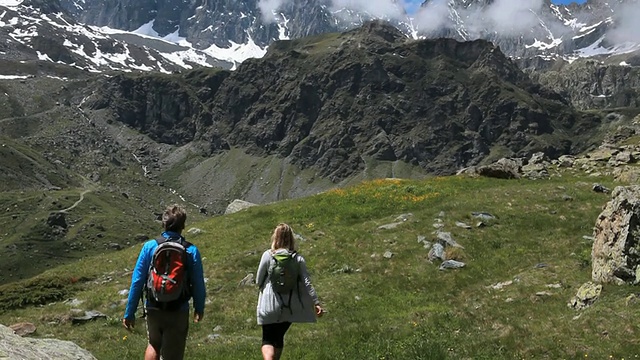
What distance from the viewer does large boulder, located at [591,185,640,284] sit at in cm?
1897

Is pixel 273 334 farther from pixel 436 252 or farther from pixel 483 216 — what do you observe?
pixel 483 216

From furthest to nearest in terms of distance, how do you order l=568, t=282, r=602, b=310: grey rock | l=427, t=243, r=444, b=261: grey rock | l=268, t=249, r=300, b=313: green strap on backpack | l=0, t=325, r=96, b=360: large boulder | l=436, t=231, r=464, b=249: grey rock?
l=436, t=231, r=464, b=249: grey rock < l=427, t=243, r=444, b=261: grey rock < l=568, t=282, r=602, b=310: grey rock < l=268, t=249, r=300, b=313: green strap on backpack < l=0, t=325, r=96, b=360: large boulder

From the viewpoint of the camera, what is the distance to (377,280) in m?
24.0

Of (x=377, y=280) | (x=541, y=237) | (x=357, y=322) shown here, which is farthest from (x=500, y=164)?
(x=357, y=322)

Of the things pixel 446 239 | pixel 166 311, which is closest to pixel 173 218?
pixel 166 311

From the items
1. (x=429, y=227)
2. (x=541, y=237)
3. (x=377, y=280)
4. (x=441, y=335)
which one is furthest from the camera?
(x=429, y=227)

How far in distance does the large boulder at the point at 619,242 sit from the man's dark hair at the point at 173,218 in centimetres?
1523

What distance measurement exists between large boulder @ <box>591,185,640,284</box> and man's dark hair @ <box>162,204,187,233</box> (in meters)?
15.2

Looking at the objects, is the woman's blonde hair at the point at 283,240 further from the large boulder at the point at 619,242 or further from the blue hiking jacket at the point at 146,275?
the large boulder at the point at 619,242

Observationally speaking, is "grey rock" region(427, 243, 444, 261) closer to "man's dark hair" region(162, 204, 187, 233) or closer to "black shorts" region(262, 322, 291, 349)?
"black shorts" region(262, 322, 291, 349)

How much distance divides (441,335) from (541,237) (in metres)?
15.0

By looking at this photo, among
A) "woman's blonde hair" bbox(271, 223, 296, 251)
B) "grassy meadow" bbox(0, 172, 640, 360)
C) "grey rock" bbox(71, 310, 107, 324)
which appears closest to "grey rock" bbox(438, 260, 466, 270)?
"grassy meadow" bbox(0, 172, 640, 360)

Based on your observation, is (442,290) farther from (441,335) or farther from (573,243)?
(573,243)

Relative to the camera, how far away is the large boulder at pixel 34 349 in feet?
32.1
